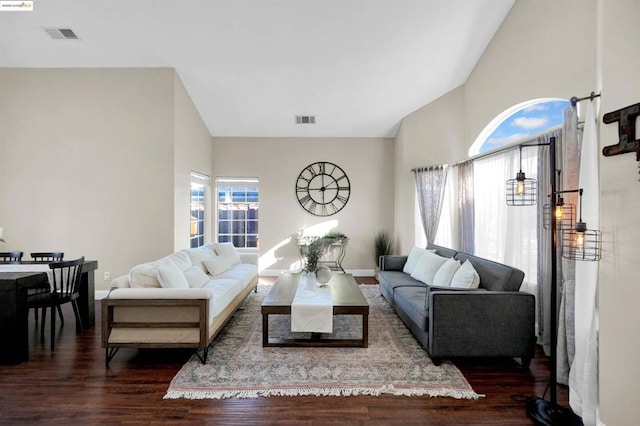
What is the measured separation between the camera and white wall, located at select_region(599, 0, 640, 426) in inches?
67.1

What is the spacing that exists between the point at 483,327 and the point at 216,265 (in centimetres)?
320

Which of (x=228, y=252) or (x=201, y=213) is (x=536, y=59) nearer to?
(x=228, y=252)

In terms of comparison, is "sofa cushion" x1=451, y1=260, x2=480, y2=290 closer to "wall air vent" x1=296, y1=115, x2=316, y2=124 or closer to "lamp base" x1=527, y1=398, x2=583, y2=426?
"lamp base" x1=527, y1=398, x2=583, y2=426

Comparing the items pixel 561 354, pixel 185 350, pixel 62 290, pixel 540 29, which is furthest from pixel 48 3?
pixel 561 354

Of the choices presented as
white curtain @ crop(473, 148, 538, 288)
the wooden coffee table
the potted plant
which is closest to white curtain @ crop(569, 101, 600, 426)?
white curtain @ crop(473, 148, 538, 288)

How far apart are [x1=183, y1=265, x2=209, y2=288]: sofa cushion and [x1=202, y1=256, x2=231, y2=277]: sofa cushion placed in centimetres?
53

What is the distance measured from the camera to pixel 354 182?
625 centimetres

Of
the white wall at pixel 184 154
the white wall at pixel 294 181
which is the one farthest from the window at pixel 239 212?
the white wall at pixel 184 154

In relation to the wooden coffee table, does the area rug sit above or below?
below

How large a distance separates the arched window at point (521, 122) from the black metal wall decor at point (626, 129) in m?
1.63

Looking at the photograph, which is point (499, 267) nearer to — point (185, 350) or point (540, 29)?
point (540, 29)

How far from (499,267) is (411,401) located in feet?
5.28

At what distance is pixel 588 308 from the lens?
2.05 meters

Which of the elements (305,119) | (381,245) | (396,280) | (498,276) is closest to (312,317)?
(396,280)
